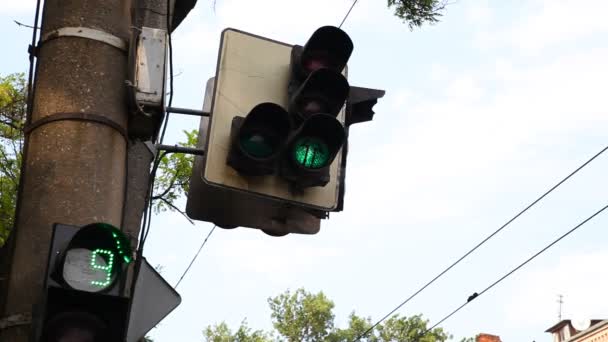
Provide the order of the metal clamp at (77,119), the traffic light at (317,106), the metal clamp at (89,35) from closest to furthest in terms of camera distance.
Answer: the metal clamp at (77,119), the metal clamp at (89,35), the traffic light at (317,106)

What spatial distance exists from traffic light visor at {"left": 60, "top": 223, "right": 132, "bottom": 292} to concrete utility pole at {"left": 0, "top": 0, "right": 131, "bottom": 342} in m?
0.26

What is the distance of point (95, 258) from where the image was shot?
3.54m

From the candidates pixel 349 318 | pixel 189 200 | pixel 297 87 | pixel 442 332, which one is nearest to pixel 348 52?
pixel 297 87

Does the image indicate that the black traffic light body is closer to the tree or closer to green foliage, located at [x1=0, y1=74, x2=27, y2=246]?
green foliage, located at [x1=0, y1=74, x2=27, y2=246]

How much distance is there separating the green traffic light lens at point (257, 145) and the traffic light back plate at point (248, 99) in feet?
0.39

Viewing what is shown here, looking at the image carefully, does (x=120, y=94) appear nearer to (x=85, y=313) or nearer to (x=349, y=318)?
(x=85, y=313)

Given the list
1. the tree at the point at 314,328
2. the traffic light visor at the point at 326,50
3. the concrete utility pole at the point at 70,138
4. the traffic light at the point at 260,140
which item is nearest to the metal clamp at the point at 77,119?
the concrete utility pole at the point at 70,138

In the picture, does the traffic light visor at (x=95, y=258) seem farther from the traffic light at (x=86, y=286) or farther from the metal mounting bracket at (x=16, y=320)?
the metal mounting bracket at (x=16, y=320)

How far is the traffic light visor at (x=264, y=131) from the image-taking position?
4.65 metres

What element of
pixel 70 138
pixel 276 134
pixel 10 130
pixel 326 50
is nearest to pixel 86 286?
pixel 70 138

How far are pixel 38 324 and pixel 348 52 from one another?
220cm

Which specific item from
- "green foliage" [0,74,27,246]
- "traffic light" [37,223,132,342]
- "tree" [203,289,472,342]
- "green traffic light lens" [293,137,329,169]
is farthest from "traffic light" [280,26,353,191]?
"tree" [203,289,472,342]

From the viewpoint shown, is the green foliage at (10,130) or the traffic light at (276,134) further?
the green foliage at (10,130)

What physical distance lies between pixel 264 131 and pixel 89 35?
0.96 metres
